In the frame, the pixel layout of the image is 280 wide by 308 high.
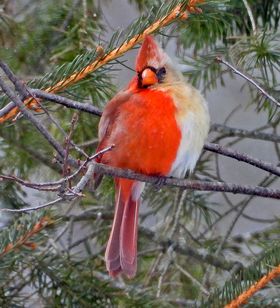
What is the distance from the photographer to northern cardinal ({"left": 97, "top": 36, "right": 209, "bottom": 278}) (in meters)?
1.79

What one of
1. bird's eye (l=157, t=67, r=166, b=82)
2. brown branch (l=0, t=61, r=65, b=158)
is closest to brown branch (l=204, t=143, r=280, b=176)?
bird's eye (l=157, t=67, r=166, b=82)

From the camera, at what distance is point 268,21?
2.39 m

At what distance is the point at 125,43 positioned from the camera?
5.20 ft

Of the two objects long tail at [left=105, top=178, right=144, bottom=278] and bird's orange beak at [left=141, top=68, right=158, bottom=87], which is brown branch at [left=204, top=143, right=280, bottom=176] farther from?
long tail at [left=105, top=178, right=144, bottom=278]

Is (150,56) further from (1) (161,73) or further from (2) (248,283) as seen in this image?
(2) (248,283)

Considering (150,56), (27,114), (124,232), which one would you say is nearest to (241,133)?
(124,232)

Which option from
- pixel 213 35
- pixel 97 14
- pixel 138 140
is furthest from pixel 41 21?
pixel 138 140

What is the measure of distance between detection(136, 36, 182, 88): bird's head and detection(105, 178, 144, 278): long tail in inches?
10.0

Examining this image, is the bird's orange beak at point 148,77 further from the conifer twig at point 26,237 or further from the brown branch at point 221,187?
the conifer twig at point 26,237

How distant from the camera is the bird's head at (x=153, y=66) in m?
1.75

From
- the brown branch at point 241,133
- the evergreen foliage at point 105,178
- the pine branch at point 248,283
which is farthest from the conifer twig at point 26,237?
the brown branch at point 241,133

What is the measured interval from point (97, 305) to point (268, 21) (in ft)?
3.10

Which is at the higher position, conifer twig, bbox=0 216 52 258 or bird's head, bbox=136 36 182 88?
bird's head, bbox=136 36 182 88

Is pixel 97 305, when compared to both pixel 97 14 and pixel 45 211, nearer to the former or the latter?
pixel 45 211
